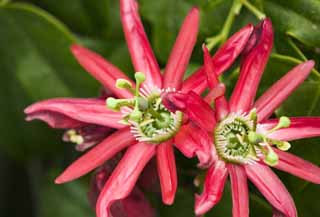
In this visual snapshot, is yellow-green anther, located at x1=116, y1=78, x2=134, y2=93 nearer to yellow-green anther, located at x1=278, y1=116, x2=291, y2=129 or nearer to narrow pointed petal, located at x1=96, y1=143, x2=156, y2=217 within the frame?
narrow pointed petal, located at x1=96, y1=143, x2=156, y2=217

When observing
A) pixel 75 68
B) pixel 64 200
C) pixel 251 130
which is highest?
pixel 75 68

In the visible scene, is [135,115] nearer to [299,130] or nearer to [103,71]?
[103,71]

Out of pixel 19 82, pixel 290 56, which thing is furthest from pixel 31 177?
pixel 290 56

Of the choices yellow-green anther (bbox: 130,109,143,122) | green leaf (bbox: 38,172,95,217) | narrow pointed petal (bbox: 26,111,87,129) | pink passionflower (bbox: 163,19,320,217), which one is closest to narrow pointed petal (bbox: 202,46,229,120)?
pink passionflower (bbox: 163,19,320,217)

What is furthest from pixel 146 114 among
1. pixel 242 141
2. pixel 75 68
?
pixel 75 68

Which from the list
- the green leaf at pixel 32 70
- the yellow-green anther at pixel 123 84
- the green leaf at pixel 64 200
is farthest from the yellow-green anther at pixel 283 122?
the green leaf at pixel 64 200

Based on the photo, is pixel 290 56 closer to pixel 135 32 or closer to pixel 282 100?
pixel 282 100

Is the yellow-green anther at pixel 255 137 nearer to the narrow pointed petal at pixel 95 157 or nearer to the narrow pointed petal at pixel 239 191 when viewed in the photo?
the narrow pointed petal at pixel 239 191

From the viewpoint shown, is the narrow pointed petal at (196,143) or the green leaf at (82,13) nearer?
the narrow pointed petal at (196,143)
